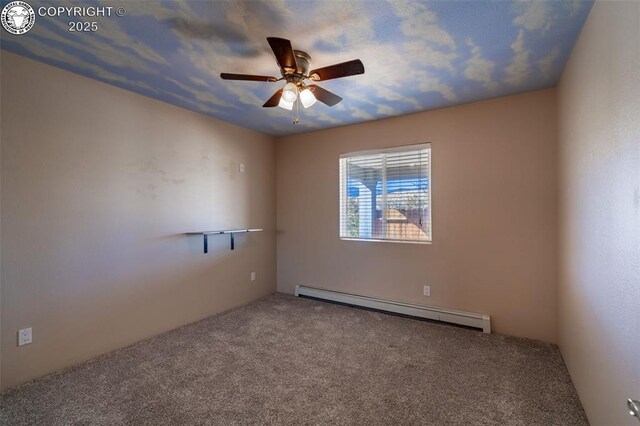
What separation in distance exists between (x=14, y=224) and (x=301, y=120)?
2.85 meters

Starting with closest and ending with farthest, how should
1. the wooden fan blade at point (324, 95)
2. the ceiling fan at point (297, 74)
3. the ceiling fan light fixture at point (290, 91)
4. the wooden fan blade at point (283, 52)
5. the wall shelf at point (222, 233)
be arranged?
the wooden fan blade at point (283, 52) → the ceiling fan at point (297, 74) → the ceiling fan light fixture at point (290, 91) → the wooden fan blade at point (324, 95) → the wall shelf at point (222, 233)

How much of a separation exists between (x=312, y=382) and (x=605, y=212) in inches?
82.5

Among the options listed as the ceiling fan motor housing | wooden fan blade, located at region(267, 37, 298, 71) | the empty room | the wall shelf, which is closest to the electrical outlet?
the empty room

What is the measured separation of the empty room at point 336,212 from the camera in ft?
5.60

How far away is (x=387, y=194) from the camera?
3775mm

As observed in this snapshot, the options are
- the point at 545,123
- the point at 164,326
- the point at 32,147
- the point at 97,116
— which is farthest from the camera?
the point at 164,326

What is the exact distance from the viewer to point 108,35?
1939 millimetres

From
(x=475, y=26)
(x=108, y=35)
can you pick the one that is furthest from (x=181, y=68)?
(x=475, y=26)

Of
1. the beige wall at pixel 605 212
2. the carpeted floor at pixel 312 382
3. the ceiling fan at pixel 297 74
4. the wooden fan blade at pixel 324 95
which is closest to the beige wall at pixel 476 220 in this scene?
the carpeted floor at pixel 312 382

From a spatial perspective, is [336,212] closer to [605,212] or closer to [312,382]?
[312,382]

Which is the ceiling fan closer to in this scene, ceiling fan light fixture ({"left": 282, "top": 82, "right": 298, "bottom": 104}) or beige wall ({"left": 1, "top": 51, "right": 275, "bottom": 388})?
ceiling fan light fixture ({"left": 282, "top": 82, "right": 298, "bottom": 104})

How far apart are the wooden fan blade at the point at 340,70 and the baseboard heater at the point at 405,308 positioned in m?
2.69

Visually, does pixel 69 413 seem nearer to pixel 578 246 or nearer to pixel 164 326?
pixel 164 326

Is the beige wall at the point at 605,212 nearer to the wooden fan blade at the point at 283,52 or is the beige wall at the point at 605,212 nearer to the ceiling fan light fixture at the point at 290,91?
the wooden fan blade at the point at 283,52
